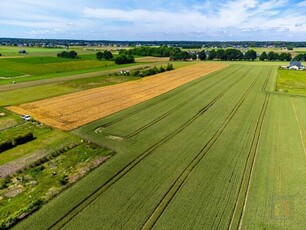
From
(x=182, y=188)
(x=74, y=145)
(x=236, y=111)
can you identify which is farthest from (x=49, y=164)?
(x=236, y=111)

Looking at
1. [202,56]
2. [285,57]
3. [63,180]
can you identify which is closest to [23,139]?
[63,180]

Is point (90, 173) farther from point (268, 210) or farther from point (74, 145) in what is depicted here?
point (268, 210)

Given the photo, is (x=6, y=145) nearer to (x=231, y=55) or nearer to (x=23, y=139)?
(x=23, y=139)

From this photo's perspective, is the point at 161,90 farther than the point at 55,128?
Yes

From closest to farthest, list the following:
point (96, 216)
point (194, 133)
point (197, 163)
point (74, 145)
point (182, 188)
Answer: point (96, 216) → point (182, 188) → point (197, 163) → point (74, 145) → point (194, 133)

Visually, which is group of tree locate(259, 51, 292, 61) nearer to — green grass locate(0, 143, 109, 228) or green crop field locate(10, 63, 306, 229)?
green crop field locate(10, 63, 306, 229)

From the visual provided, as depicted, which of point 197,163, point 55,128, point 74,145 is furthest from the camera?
point 55,128

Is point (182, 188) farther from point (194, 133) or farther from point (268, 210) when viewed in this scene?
point (194, 133)
